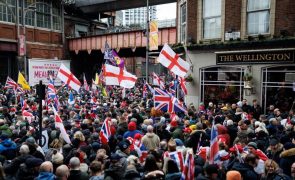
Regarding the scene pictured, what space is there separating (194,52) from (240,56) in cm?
286

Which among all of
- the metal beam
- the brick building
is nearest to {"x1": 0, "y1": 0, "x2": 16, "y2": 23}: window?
the brick building

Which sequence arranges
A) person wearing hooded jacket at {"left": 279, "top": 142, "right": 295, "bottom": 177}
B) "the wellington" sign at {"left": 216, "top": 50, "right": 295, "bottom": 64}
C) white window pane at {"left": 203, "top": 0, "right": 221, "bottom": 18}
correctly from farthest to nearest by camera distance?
1. white window pane at {"left": 203, "top": 0, "right": 221, "bottom": 18}
2. "the wellington" sign at {"left": 216, "top": 50, "right": 295, "bottom": 64}
3. person wearing hooded jacket at {"left": 279, "top": 142, "right": 295, "bottom": 177}

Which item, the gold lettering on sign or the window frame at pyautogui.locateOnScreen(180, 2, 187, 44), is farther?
the window frame at pyautogui.locateOnScreen(180, 2, 187, 44)

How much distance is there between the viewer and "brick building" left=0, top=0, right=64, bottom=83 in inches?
1291

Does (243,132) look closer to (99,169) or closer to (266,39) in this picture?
(99,169)

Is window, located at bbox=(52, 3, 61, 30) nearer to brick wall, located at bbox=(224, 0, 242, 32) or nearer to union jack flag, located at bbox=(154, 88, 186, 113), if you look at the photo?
brick wall, located at bbox=(224, 0, 242, 32)

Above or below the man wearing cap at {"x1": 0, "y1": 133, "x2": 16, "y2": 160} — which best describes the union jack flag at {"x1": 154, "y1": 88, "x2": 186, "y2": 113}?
above

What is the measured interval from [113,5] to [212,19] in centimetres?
2086

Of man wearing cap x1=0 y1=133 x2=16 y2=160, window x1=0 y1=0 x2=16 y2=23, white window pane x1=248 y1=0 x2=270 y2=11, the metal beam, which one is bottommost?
man wearing cap x1=0 y1=133 x2=16 y2=160

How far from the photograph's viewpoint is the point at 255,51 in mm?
15797

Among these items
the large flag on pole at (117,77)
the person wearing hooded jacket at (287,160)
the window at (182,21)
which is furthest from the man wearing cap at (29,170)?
the window at (182,21)

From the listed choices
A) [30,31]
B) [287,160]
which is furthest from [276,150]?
[30,31]

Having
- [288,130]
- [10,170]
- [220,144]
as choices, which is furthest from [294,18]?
[10,170]

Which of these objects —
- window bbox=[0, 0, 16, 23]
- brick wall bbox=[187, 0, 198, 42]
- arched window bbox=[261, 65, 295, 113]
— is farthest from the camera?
window bbox=[0, 0, 16, 23]
